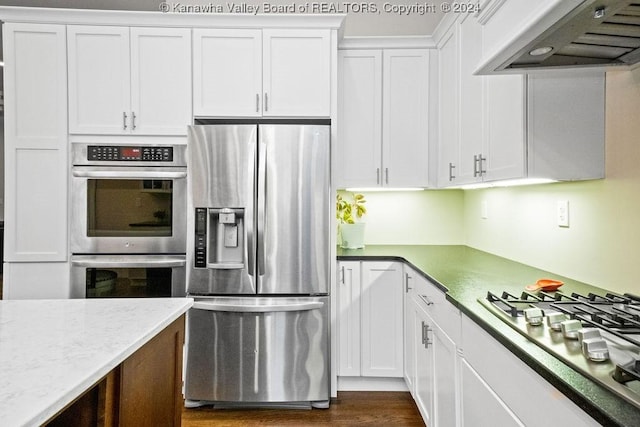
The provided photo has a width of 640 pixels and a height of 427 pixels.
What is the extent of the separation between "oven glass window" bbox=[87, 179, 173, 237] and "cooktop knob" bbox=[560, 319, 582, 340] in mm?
2233

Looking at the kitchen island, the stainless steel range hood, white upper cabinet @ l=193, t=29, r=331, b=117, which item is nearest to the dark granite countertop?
the stainless steel range hood

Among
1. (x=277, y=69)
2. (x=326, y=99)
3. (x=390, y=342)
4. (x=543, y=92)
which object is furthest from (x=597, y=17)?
(x=390, y=342)

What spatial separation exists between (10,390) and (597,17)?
1.52m

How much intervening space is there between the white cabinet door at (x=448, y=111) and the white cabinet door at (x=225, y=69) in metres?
1.20

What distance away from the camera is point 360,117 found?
309cm

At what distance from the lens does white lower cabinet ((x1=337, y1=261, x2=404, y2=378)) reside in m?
2.82

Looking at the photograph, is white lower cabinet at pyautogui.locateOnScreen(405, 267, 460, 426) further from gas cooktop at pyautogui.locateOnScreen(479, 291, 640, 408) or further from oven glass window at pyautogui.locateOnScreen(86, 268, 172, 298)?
oven glass window at pyautogui.locateOnScreen(86, 268, 172, 298)

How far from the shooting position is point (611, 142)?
1711 millimetres

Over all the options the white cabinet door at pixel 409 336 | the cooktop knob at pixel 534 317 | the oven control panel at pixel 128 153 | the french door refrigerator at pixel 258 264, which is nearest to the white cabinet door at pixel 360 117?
the french door refrigerator at pixel 258 264

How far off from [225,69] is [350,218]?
138cm

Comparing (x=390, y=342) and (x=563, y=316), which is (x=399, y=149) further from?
(x=563, y=316)

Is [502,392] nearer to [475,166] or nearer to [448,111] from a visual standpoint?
[475,166]

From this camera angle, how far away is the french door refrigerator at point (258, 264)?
8.48 feet

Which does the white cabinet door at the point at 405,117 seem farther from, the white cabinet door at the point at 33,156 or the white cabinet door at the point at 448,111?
the white cabinet door at the point at 33,156
